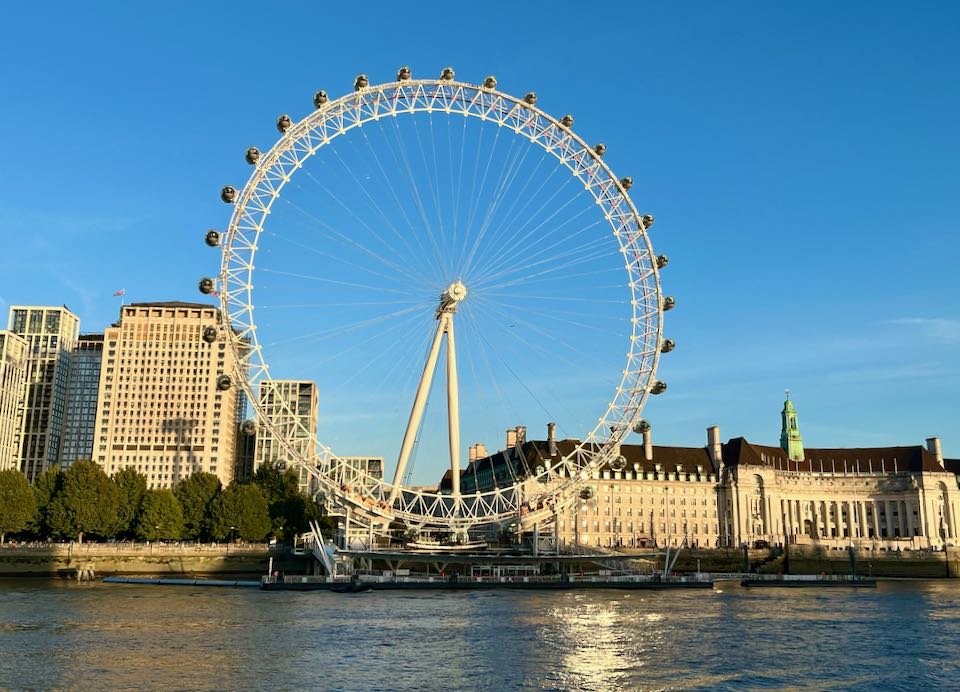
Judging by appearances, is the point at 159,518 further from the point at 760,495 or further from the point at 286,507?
the point at 760,495

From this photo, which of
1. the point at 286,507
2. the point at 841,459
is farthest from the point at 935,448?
the point at 286,507

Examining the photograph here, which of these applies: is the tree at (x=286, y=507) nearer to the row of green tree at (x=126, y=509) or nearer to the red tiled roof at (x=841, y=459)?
the row of green tree at (x=126, y=509)

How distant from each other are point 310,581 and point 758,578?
53015mm

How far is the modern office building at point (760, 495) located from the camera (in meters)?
161

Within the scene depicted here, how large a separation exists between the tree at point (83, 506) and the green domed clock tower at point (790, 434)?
127m

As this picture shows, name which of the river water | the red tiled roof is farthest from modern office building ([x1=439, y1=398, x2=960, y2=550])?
the river water

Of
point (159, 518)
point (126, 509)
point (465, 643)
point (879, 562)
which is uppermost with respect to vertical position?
point (126, 509)

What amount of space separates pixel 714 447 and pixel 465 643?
130 m

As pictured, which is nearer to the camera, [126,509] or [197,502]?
[126,509]

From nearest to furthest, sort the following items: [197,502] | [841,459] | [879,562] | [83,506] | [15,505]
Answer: [15,505] < [83,506] < [197,502] < [879,562] < [841,459]

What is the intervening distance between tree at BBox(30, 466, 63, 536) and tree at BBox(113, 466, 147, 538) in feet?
23.3

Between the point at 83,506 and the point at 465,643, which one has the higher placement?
the point at 83,506

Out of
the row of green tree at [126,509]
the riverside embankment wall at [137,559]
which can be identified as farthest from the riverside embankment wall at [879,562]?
the row of green tree at [126,509]

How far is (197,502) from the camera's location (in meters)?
130
